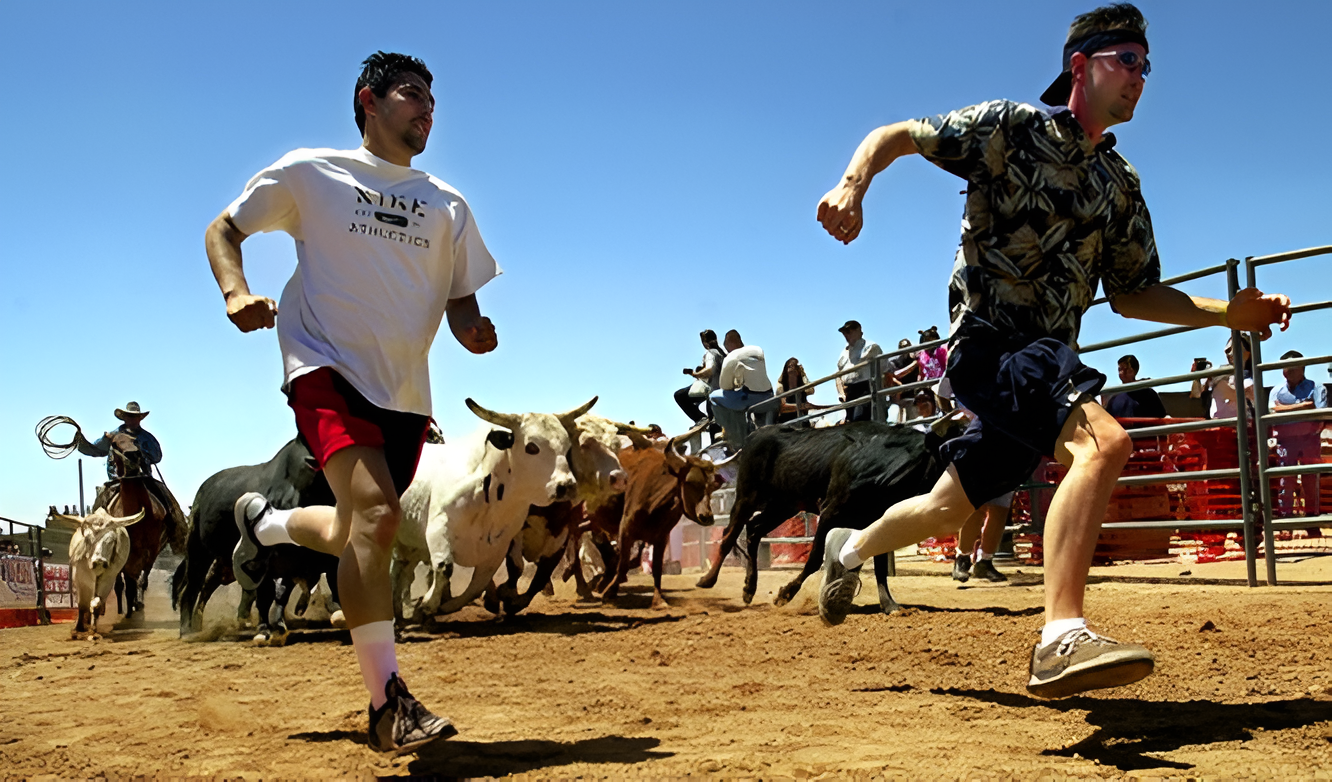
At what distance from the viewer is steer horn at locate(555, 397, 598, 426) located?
9.42 meters

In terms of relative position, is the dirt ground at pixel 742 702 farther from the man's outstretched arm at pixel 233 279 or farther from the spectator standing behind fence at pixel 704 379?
the spectator standing behind fence at pixel 704 379

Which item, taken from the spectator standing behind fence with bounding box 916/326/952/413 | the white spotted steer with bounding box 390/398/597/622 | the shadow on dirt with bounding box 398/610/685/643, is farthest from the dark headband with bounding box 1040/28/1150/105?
the spectator standing behind fence with bounding box 916/326/952/413

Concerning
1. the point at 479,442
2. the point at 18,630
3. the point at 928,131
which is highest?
the point at 928,131

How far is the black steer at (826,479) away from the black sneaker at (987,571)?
1.19 meters

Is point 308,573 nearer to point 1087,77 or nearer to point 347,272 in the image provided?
point 347,272

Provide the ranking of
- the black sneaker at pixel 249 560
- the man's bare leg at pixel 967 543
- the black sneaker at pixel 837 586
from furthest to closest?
1. the man's bare leg at pixel 967 543
2. the black sneaker at pixel 249 560
3. the black sneaker at pixel 837 586

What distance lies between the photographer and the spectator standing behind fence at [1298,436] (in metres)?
10.9

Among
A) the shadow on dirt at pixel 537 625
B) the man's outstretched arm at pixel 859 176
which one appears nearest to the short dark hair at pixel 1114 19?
the man's outstretched arm at pixel 859 176

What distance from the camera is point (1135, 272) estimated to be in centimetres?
414

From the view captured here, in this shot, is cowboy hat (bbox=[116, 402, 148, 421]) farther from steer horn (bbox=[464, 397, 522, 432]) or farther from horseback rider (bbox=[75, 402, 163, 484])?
steer horn (bbox=[464, 397, 522, 432])

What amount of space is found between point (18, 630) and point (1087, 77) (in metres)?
12.0

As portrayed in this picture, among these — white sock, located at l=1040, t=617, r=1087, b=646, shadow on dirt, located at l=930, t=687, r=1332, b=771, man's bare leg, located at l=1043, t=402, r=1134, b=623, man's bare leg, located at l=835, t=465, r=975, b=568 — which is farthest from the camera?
man's bare leg, located at l=835, t=465, r=975, b=568

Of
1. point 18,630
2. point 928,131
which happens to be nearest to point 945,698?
point 928,131

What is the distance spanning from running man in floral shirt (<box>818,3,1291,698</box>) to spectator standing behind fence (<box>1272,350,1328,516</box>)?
21.6ft
